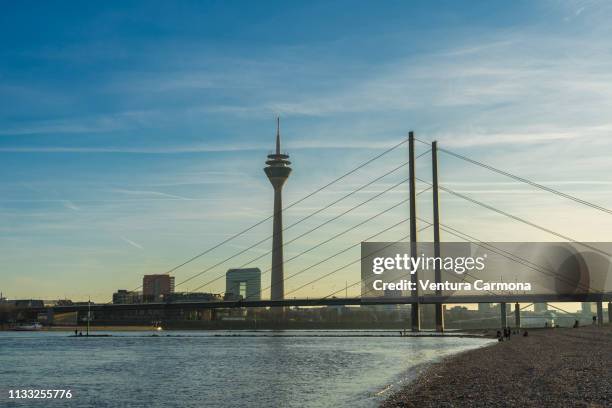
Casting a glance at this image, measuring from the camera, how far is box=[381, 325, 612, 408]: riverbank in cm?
2558

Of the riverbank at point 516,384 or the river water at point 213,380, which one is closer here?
the riverbank at point 516,384

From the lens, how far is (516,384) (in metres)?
31.0

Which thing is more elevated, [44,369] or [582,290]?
[582,290]

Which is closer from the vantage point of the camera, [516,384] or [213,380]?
[516,384]

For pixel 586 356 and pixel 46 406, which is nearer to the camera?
pixel 46 406

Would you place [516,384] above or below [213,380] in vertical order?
above

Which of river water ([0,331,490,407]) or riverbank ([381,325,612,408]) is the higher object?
riverbank ([381,325,612,408])

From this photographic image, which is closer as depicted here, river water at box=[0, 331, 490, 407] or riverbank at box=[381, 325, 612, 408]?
riverbank at box=[381, 325, 612, 408]

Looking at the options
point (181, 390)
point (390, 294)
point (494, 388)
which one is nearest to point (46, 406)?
point (181, 390)

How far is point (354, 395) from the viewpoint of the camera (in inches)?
1332

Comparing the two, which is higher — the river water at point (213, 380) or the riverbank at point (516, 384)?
the riverbank at point (516, 384)

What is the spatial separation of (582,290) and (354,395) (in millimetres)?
91384

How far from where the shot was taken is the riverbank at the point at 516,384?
83.9 feet

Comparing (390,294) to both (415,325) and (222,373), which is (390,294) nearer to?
(415,325)
